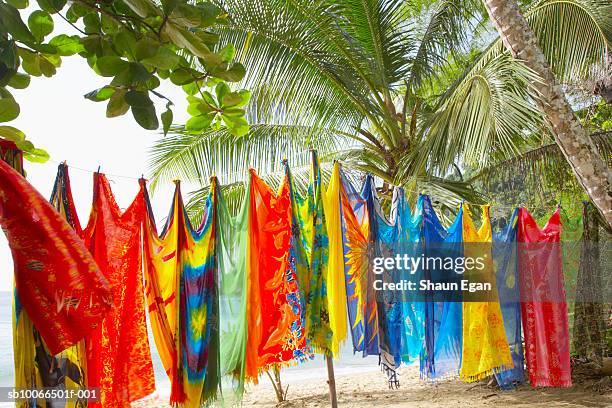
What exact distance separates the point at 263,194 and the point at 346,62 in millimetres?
2121

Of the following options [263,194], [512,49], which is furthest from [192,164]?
[512,49]

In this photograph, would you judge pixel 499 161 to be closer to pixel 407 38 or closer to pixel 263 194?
pixel 407 38

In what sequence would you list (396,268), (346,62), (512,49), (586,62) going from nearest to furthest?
(512,49), (396,268), (586,62), (346,62)

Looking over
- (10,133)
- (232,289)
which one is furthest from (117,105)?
(232,289)

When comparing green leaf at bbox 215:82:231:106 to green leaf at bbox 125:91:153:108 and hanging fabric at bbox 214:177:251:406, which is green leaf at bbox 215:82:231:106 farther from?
hanging fabric at bbox 214:177:251:406

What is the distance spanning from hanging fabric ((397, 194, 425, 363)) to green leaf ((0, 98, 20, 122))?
9.39 ft

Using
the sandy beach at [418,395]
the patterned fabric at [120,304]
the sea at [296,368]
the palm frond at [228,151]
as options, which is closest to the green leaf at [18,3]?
the patterned fabric at [120,304]

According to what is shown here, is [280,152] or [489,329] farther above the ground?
[280,152]

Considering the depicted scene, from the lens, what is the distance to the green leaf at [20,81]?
0.86 m

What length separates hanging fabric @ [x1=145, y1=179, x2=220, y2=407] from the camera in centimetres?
274

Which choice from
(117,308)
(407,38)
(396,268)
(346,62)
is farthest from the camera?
(407,38)

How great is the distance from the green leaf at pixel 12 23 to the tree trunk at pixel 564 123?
2.76 meters

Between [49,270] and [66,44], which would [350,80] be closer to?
[49,270]

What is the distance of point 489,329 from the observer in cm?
363
